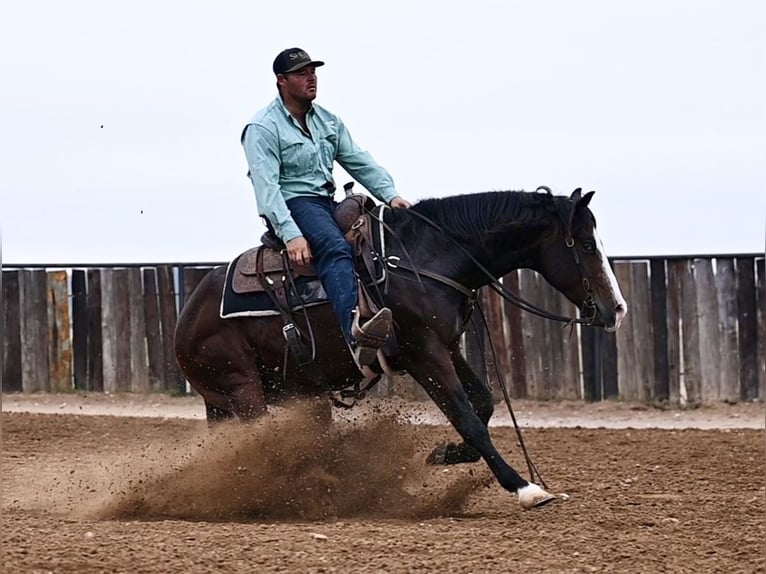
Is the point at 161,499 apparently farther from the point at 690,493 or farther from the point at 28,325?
the point at 28,325

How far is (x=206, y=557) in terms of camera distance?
638 cm

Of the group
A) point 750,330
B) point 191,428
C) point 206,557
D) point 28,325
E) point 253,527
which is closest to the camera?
point 206,557

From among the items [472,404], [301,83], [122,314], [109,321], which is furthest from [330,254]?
[109,321]

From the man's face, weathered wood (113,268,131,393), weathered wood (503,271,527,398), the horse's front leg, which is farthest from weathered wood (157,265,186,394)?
the horse's front leg

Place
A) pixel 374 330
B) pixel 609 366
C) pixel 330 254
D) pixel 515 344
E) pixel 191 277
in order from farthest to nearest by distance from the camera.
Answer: pixel 191 277
pixel 515 344
pixel 609 366
pixel 330 254
pixel 374 330

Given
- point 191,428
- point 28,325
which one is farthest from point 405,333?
point 28,325

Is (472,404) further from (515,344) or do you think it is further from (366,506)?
(515,344)

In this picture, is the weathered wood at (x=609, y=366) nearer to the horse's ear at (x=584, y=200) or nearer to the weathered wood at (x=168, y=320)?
the weathered wood at (x=168, y=320)

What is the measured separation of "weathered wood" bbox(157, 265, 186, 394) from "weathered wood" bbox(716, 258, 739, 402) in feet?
19.7

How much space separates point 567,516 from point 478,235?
1.71 metres

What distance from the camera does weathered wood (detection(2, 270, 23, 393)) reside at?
17125 mm

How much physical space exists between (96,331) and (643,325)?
633cm

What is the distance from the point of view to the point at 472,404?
27.8ft

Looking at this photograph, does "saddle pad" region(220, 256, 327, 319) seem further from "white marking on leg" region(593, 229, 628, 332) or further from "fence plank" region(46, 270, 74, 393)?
"fence plank" region(46, 270, 74, 393)
